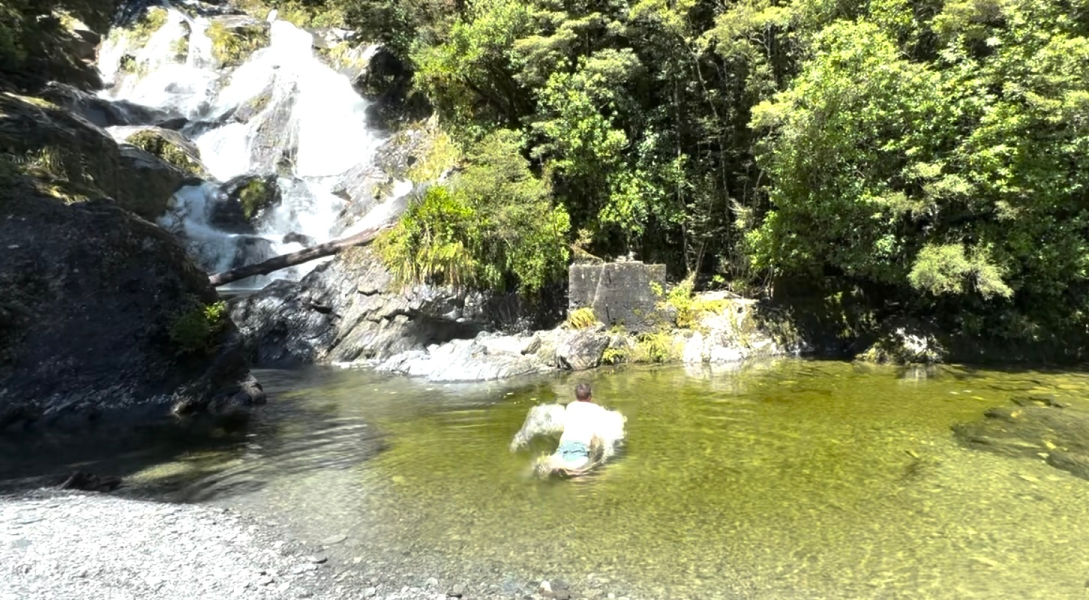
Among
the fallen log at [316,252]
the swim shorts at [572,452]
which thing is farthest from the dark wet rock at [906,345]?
the fallen log at [316,252]

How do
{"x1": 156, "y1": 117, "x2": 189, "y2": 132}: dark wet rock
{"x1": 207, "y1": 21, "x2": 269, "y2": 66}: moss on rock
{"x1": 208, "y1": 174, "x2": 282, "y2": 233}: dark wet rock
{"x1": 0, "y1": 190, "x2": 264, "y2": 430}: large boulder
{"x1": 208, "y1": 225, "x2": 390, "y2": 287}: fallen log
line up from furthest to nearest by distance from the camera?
{"x1": 207, "y1": 21, "x2": 269, "y2": 66}: moss on rock
{"x1": 156, "y1": 117, "x2": 189, "y2": 132}: dark wet rock
{"x1": 208, "y1": 174, "x2": 282, "y2": 233}: dark wet rock
{"x1": 208, "y1": 225, "x2": 390, "y2": 287}: fallen log
{"x1": 0, "y1": 190, "x2": 264, "y2": 430}: large boulder

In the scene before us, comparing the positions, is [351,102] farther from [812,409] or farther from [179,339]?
[812,409]

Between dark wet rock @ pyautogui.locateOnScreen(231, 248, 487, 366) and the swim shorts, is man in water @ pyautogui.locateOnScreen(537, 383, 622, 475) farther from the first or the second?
dark wet rock @ pyautogui.locateOnScreen(231, 248, 487, 366)

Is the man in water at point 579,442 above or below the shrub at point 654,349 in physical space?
below

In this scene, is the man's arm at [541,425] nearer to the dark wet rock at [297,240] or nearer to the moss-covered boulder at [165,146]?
the dark wet rock at [297,240]

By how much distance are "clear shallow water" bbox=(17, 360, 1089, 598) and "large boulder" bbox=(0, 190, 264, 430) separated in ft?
7.02

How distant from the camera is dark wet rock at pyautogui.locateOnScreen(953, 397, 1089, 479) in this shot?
28.2ft

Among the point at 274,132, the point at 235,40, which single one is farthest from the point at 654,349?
the point at 235,40

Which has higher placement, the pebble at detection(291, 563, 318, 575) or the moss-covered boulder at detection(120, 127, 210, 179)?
the moss-covered boulder at detection(120, 127, 210, 179)

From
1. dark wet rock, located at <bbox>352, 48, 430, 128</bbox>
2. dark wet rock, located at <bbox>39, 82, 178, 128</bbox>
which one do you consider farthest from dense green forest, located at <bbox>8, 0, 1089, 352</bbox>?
dark wet rock, located at <bbox>352, 48, 430, 128</bbox>

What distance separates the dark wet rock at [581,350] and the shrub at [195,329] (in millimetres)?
7575

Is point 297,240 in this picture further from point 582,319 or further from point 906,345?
point 906,345

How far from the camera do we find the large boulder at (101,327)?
12094mm

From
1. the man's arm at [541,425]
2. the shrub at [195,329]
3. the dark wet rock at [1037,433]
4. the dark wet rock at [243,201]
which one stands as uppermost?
the dark wet rock at [243,201]
